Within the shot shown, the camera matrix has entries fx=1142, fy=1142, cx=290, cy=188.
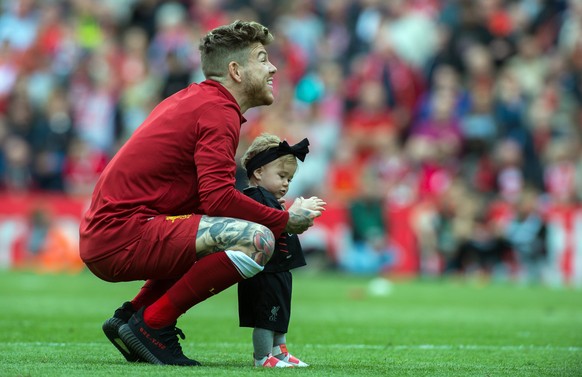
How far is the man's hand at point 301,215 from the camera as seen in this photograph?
651 cm

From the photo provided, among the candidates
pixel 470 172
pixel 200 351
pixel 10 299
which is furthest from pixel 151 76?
pixel 200 351

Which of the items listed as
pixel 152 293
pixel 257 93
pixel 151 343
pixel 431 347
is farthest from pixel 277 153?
pixel 431 347

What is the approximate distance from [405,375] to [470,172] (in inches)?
496

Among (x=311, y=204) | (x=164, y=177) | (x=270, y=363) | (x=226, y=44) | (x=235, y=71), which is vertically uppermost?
(x=226, y=44)

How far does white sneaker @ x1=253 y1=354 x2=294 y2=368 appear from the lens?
21.4ft

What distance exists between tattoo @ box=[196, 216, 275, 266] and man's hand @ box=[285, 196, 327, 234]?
0.15m

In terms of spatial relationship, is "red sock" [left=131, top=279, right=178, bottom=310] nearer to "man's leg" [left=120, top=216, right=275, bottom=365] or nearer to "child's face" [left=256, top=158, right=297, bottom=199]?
"man's leg" [left=120, top=216, right=275, bottom=365]

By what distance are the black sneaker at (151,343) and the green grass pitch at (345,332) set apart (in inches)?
3.8

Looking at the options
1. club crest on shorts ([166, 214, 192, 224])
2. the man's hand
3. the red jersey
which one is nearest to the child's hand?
the man's hand

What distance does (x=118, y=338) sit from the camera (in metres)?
6.64

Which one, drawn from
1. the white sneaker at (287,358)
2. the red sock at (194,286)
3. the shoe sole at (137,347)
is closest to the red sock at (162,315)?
the red sock at (194,286)

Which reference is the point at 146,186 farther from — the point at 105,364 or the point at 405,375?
the point at 405,375

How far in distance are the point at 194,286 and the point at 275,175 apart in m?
0.88

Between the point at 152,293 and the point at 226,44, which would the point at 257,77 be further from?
the point at 152,293
